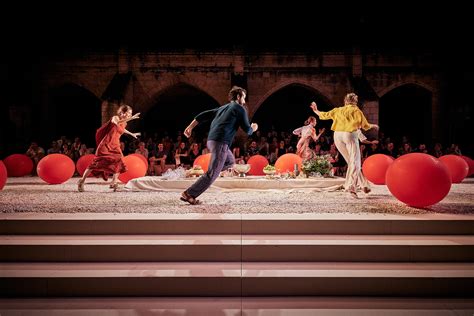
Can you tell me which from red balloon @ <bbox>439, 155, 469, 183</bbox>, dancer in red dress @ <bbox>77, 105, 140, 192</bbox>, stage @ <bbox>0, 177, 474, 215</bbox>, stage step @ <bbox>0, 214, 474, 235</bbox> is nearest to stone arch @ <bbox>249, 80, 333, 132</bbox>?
red balloon @ <bbox>439, 155, 469, 183</bbox>

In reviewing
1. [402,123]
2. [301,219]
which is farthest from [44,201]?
[402,123]

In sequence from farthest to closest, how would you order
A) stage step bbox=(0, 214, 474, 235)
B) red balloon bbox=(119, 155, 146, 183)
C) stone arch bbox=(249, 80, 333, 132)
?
stone arch bbox=(249, 80, 333, 132)
red balloon bbox=(119, 155, 146, 183)
stage step bbox=(0, 214, 474, 235)

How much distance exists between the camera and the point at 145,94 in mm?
19578

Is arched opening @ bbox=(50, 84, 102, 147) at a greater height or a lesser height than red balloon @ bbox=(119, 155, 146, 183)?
greater

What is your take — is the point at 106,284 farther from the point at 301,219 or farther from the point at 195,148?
the point at 195,148

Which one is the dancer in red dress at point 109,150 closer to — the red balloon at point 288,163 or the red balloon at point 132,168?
the red balloon at point 132,168

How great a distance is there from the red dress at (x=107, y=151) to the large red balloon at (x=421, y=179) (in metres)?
5.87

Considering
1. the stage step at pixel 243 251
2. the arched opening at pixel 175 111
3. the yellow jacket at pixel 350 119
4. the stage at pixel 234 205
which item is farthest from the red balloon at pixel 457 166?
the arched opening at pixel 175 111

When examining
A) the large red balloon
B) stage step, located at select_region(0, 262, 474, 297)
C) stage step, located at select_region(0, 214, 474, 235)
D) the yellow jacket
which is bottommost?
stage step, located at select_region(0, 262, 474, 297)

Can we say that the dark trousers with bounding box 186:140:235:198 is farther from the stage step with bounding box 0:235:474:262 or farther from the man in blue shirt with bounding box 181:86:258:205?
the stage step with bounding box 0:235:474:262

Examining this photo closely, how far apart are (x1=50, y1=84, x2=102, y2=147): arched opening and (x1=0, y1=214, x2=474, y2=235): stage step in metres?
18.2

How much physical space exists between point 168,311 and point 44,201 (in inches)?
158

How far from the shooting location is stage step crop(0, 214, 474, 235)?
458 centimetres

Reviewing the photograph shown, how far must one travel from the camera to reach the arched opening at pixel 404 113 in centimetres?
2128
